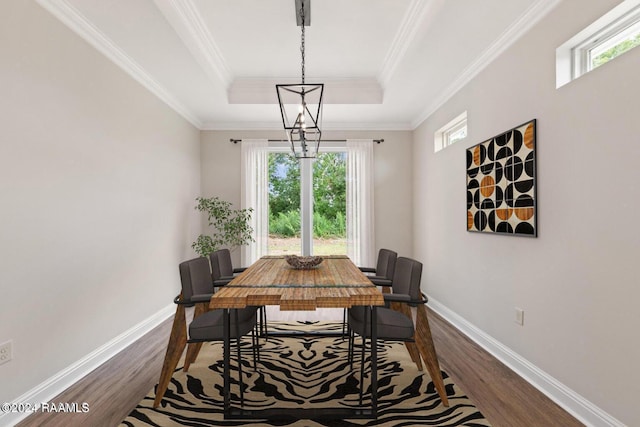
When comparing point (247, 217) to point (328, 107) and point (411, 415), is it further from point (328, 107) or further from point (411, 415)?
point (411, 415)

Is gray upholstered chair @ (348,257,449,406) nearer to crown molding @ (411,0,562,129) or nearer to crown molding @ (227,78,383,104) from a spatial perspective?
crown molding @ (411,0,562,129)

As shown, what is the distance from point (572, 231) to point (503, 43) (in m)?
1.61

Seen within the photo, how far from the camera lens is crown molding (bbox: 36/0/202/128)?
7.44 ft

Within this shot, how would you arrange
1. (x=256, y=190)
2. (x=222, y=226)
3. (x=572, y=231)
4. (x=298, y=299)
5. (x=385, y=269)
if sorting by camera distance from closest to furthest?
(x=298, y=299) < (x=572, y=231) < (x=385, y=269) < (x=222, y=226) < (x=256, y=190)

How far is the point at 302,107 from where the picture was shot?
2469mm

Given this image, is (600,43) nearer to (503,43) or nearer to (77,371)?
(503,43)

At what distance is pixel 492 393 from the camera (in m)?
2.24

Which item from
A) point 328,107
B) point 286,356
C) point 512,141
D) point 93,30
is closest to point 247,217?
point 328,107

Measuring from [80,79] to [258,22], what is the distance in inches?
57.7

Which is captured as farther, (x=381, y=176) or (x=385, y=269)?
(x=381, y=176)

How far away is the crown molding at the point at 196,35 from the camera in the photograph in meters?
2.54

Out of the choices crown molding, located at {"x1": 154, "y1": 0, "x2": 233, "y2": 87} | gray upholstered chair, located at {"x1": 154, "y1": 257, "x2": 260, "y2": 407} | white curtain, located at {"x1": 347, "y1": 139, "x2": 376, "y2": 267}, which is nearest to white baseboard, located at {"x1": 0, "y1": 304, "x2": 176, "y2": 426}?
gray upholstered chair, located at {"x1": 154, "y1": 257, "x2": 260, "y2": 407}

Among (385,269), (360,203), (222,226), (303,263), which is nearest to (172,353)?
(303,263)

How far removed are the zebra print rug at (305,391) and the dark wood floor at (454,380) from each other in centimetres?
12
